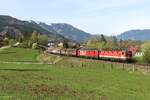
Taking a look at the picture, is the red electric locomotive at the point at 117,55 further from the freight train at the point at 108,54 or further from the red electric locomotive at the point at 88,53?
the red electric locomotive at the point at 88,53

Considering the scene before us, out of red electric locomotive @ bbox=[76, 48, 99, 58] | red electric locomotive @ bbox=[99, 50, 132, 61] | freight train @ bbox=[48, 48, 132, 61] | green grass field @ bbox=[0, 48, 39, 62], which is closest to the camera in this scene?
red electric locomotive @ bbox=[99, 50, 132, 61]

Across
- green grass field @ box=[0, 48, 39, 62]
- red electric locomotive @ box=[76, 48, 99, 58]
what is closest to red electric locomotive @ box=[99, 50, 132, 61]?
red electric locomotive @ box=[76, 48, 99, 58]

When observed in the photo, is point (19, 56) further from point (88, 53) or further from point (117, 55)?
point (117, 55)

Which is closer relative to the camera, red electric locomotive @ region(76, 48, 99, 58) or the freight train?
the freight train

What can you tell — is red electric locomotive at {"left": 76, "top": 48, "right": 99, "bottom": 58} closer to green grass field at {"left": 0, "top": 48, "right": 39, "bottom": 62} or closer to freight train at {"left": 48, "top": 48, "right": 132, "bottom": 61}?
freight train at {"left": 48, "top": 48, "right": 132, "bottom": 61}

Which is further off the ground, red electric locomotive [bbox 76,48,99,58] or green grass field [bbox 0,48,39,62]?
red electric locomotive [bbox 76,48,99,58]

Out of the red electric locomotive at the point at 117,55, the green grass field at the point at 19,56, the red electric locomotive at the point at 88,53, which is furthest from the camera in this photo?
the green grass field at the point at 19,56

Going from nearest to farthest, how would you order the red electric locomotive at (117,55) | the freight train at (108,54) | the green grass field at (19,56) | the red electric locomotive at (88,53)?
the red electric locomotive at (117,55) < the freight train at (108,54) < the red electric locomotive at (88,53) < the green grass field at (19,56)

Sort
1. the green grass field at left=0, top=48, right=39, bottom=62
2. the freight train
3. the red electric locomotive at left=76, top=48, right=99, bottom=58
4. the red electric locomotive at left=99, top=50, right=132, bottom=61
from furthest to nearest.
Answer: the green grass field at left=0, top=48, right=39, bottom=62 < the red electric locomotive at left=76, top=48, right=99, bottom=58 < the freight train < the red electric locomotive at left=99, top=50, right=132, bottom=61

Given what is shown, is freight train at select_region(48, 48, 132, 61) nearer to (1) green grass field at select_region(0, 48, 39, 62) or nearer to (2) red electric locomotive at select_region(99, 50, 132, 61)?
(2) red electric locomotive at select_region(99, 50, 132, 61)

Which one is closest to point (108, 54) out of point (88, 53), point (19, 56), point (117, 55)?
point (117, 55)

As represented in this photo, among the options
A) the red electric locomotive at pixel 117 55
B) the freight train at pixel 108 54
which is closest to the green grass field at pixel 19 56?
the freight train at pixel 108 54

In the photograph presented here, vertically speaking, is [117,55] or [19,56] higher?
[117,55]

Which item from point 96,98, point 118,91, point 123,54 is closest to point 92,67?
point 123,54
